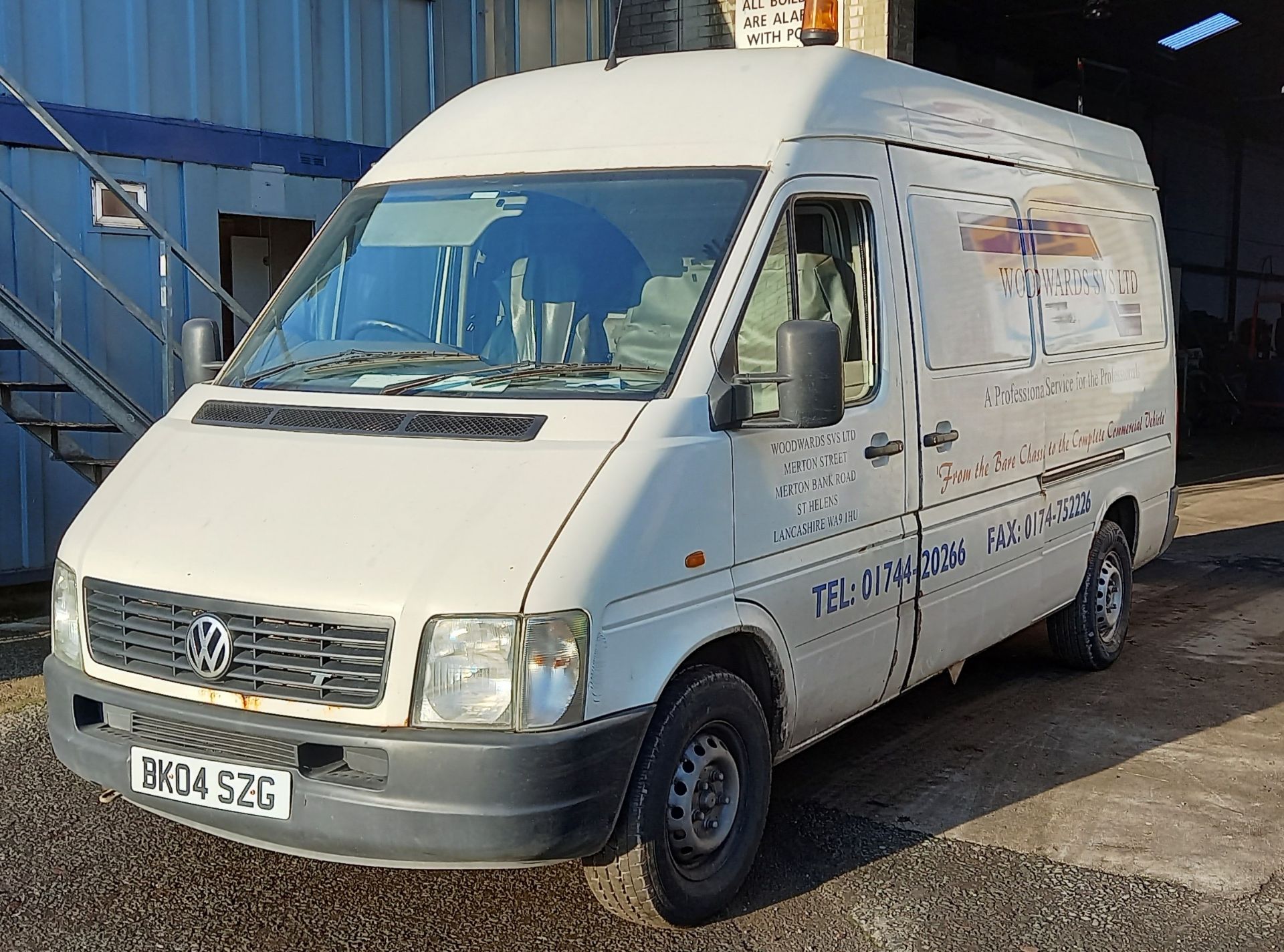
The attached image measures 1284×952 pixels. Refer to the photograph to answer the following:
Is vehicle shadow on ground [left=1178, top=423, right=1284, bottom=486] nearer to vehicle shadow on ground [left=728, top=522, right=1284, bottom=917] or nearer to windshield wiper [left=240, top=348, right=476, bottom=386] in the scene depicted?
vehicle shadow on ground [left=728, top=522, right=1284, bottom=917]

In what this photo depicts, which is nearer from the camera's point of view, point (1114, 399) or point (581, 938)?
point (581, 938)

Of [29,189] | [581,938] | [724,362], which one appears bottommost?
[581,938]

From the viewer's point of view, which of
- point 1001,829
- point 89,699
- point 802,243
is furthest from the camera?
point 1001,829

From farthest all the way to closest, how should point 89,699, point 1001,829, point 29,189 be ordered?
point 29,189
point 1001,829
point 89,699

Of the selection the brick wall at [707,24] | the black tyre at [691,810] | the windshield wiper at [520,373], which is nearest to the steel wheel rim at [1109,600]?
the black tyre at [691,810]

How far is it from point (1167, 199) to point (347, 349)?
83.6ft

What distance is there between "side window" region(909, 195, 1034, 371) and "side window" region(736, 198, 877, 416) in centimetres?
33

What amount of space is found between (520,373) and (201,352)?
157 centimetres

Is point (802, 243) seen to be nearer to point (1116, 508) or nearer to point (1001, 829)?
point (1001, 829)

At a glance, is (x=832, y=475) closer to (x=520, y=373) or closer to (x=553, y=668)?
(x=520, y=373)

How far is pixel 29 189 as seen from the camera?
8578 mm

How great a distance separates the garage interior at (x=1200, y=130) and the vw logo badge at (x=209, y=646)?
32.9ft

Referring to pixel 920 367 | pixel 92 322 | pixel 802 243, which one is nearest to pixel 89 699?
pixel 802 243

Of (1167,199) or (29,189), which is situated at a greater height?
(1167,199)
